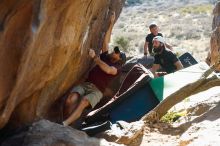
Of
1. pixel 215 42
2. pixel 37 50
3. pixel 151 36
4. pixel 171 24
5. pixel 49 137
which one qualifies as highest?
pixel 37 50

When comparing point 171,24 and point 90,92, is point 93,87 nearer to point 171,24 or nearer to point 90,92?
point 90,92

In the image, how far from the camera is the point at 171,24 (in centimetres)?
5494

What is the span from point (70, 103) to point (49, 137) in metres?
2.26

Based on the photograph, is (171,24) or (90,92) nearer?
→ (90,92)

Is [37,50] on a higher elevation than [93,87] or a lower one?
higher

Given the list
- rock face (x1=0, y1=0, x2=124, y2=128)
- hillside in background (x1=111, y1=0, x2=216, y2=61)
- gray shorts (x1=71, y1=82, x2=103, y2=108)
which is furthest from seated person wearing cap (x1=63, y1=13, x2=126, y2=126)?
hillside in background (x1=111, y1=0, x2=216, y2=61)

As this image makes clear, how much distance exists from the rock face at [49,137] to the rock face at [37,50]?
390 millimetres

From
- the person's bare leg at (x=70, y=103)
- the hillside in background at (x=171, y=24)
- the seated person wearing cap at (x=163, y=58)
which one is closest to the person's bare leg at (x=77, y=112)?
the person's bare leg at (x=70, y=103)

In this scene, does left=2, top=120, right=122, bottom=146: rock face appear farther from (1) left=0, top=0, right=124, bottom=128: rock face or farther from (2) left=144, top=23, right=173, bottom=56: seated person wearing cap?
(2) left=144, top=23, right=173, bottom=56: seated person wearing cap

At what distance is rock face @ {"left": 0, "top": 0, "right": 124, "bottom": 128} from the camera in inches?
278

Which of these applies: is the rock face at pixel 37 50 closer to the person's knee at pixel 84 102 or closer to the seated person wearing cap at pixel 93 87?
the seated person wearing cap at pixel 93 87

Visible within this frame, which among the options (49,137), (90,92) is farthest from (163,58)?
(49,137)

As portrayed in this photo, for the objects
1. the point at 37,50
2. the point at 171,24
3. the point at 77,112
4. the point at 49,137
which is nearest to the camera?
the point at 49,137

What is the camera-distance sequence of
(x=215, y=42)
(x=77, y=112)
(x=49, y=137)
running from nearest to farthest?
(x=49, y=137) → (x=77, y=112) → (x=215, y=42)
